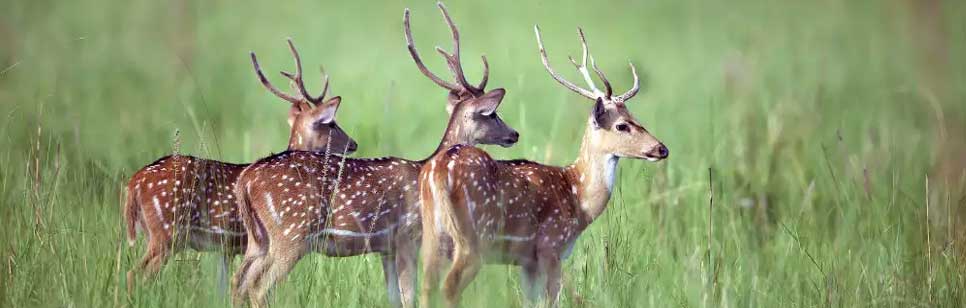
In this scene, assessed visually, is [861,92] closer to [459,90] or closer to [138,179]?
[459,90]

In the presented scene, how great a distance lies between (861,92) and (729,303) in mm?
7759

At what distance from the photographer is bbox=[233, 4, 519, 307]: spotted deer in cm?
680

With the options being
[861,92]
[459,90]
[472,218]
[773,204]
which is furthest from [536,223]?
[861,92]

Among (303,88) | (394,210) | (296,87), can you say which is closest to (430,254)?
(394,210)

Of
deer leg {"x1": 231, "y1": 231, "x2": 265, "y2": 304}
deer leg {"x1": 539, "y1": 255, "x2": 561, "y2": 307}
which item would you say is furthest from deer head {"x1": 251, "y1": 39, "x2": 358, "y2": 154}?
deer leg {"x1": 539, "y1": 255, "x2": 561, "y2": 307}

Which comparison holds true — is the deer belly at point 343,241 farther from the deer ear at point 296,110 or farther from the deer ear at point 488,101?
the deer ear at point 296,110

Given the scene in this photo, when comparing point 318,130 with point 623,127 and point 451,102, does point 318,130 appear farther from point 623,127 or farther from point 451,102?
point 623,127

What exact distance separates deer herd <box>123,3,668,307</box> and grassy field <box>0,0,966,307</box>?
6.1 inches

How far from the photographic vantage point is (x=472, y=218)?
22.0 feet

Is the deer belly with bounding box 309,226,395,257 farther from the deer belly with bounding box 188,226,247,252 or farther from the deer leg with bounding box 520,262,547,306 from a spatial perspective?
the deer leg with bounding box 520,262,547,306

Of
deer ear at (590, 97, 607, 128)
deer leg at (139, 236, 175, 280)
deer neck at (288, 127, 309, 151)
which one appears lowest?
deer leg at (139, 236, 175, 280)

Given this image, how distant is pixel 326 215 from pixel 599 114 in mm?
1335

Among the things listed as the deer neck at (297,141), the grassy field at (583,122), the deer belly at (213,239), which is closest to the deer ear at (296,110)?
the deer neck at (297,141)

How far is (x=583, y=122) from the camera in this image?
12359mm
